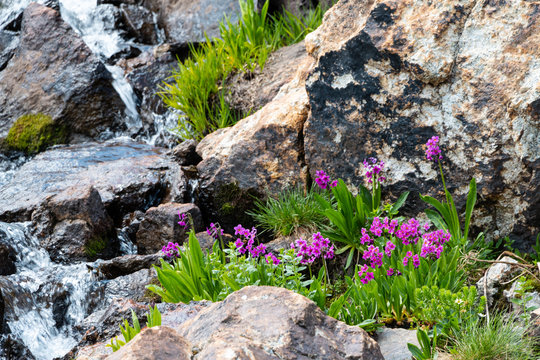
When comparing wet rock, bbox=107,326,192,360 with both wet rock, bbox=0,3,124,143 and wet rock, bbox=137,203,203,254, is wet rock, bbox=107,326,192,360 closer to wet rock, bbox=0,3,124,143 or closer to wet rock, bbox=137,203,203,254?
wet rock, bbox=137,203,203,254

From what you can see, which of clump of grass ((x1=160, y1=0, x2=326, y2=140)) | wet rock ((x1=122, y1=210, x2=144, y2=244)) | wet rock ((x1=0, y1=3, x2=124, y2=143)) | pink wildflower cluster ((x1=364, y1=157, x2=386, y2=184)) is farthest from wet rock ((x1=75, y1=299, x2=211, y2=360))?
wet rock ((x1=0, y1=3, x2=124, y2=143))

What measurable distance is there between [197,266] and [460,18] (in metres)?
3.11

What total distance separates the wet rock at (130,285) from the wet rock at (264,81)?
125 inches

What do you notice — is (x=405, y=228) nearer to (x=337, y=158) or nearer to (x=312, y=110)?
(x=337, y=158)

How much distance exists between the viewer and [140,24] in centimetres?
1234

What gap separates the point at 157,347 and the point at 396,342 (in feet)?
6.30

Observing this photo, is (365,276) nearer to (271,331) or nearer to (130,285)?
(271,331)

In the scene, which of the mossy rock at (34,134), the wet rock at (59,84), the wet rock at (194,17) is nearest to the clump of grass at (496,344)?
the wet rock at (59,84)

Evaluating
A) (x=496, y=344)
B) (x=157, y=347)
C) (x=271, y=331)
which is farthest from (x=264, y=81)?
(x=157, y=347)

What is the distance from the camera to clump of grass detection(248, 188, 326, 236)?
220 inches

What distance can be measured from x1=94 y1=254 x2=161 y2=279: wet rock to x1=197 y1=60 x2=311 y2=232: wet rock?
1.02 meters

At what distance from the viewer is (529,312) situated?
346 centimetres

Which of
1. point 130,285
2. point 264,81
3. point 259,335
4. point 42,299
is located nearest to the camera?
point 259,335

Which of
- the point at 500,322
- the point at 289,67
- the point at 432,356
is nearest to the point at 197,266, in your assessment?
the point at 432,356
